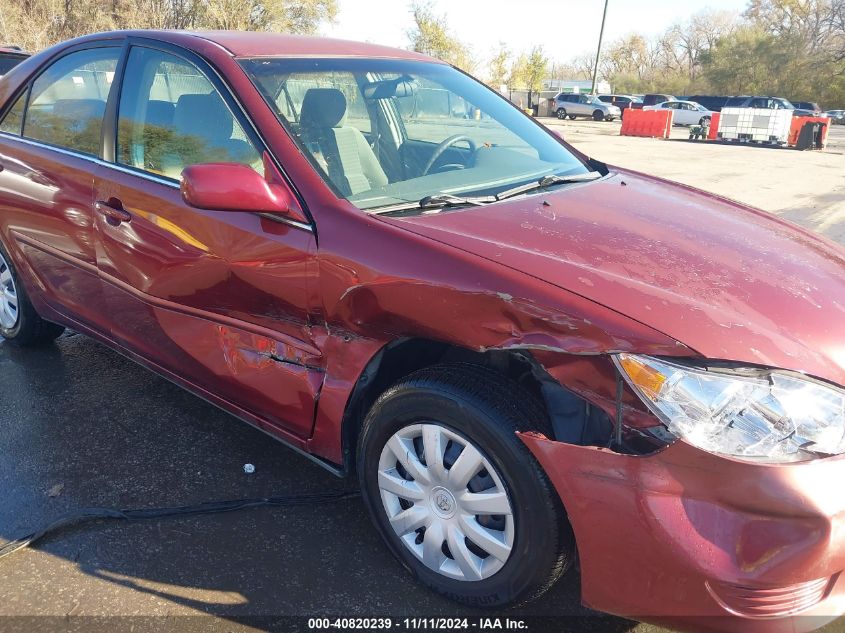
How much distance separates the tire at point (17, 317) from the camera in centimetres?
373

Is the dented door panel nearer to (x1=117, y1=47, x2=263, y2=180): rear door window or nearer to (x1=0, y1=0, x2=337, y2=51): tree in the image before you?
(x1=117, y1=47, x2=263, y2=180): rear door window

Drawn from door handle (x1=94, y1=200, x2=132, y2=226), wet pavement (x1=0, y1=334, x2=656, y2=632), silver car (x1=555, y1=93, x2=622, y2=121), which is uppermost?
silver car (x1=555, y1=93, x2=622, y2=121)

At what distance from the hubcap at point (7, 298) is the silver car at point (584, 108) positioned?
125 feet

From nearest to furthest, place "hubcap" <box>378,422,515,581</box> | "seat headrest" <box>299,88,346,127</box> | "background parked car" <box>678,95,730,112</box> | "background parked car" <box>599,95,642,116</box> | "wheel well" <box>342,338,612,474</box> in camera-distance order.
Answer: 1. "wheel well" <box>342,338,612,474</box>
2. "hubcap" <box>378,422,515,581</box>
3. "seat headrest" <box>299,88,346,127</box>
4. "background parked car" <box>678,95,730,112</box>
5. "background parked car" <box>599,95,642,116</box>

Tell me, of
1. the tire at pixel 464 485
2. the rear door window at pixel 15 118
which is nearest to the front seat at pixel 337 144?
the tire at pixel 464 485

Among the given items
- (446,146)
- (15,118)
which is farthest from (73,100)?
(446,146)

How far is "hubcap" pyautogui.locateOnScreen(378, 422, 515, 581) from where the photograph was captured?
1898mm

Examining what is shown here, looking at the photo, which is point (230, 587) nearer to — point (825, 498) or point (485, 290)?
point (485, 290)

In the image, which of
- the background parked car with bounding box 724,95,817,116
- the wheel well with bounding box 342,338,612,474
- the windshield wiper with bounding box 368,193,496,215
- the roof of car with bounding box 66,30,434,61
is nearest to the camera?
the wheel well with bounding box 342,338,612,474

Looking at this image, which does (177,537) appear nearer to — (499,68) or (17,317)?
(17,317)

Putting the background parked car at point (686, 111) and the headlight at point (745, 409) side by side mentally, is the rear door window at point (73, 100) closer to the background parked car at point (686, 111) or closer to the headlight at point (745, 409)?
the headlight at point (745, 409)

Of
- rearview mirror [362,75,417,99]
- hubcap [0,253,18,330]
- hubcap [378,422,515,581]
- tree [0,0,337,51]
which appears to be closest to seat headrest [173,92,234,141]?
rearview mirror [362,75,417,99]

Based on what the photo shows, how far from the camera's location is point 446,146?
2.82 m

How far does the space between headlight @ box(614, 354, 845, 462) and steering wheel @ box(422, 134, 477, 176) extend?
1343mm
